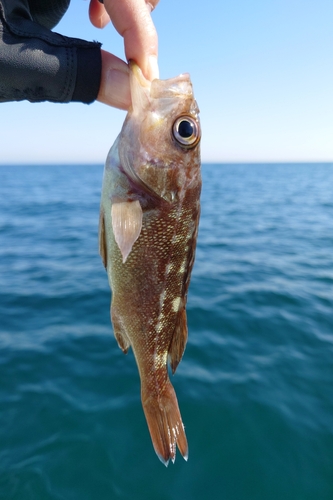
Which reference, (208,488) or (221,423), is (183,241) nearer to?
(208,488)

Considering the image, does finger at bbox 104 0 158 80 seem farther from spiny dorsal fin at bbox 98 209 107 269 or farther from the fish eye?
spiny dorsal fin at bbox 98 209 107 269

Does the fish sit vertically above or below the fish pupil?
below

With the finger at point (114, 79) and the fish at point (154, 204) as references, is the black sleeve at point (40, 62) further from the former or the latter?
the fish at point (154, 204)

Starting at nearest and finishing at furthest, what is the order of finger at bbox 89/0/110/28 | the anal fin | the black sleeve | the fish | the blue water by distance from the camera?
the black sleeve
the fish
the anal fin
finger at bbox 89/0/110/28
the blue water

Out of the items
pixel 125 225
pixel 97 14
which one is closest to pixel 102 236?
pixel 125 225

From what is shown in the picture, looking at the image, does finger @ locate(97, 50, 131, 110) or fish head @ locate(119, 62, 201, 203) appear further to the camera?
fish head @ locate(119, 62, 201, 203)

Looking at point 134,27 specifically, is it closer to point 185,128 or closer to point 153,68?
point 153,68

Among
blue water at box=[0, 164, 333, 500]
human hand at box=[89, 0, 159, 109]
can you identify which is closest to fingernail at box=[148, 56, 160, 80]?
human hand at box=[89, 0, 159, 109]
